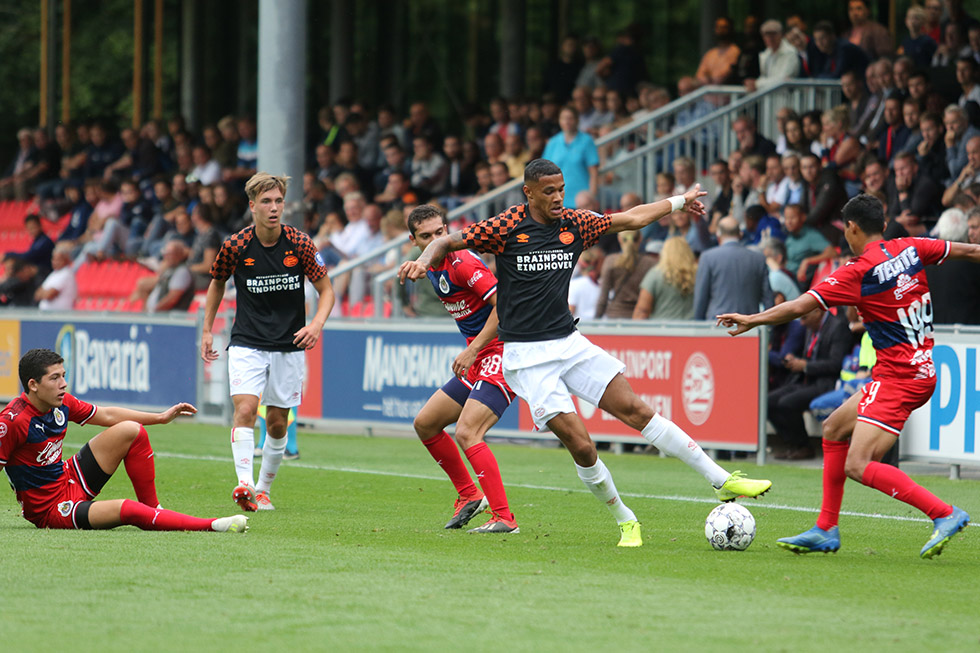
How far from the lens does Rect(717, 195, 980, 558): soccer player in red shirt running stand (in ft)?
25.2

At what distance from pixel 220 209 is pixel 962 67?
1177cm

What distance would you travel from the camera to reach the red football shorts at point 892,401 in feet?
25.5

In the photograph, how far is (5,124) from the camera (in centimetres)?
4494

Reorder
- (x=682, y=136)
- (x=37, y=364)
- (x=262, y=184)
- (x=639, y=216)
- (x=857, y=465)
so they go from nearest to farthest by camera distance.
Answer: (x=857, y=465) → (x=37, y=364) → (x=639, y=216) → (x=262, y=184) → (x=682, y=136)

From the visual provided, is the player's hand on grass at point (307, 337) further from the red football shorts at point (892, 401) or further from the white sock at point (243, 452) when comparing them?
the red football shorts at point (892, 401)

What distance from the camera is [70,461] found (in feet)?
28.1

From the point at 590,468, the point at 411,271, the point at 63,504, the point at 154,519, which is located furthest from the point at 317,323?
the point at 590,468

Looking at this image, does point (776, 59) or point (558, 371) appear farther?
point (776, 59)

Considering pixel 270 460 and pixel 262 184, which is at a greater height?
pixel 262 184

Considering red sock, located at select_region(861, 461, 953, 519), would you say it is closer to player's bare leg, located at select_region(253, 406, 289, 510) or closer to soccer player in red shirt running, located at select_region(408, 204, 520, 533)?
soccer player in red shirt running, located at select_region(408, 204, 520, 533)

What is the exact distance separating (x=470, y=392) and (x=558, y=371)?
125 cm

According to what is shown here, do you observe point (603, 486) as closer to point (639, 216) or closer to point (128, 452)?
point (639, 216)

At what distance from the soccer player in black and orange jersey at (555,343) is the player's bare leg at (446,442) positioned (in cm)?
115

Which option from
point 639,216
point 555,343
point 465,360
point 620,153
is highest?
point 620,153
